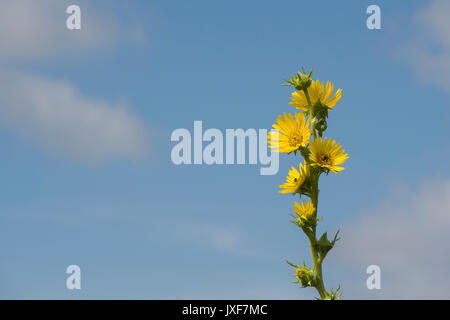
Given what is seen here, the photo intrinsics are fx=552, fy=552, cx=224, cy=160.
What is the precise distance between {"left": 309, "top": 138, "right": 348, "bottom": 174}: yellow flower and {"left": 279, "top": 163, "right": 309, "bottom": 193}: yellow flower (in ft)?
0.60

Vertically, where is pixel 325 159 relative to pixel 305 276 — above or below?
above

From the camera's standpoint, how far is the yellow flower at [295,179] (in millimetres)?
6363

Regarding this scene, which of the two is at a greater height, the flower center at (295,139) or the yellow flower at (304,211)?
the flower center at (295,139)

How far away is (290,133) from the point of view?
642 centimetres

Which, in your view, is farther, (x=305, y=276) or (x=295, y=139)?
(x=295, y=139)

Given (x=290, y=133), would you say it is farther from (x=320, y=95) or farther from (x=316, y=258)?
(x=316, y=258)

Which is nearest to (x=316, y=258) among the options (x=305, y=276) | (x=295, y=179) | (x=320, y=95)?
(x=305, y=276)

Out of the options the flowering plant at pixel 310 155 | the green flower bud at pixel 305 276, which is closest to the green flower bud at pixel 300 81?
the flowering plant at pixel 310 155

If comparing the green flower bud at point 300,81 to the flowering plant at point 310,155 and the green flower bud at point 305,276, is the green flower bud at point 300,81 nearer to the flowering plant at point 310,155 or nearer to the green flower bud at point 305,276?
the flowering plant at point 310,155

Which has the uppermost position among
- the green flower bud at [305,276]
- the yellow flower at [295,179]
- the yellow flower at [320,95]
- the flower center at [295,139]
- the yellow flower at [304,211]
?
→ the yellow flower at [320,95]

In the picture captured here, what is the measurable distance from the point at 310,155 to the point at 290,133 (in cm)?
35

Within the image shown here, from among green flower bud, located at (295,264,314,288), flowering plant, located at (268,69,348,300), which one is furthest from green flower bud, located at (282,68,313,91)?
green flower bud, located at (295,264,314,288)

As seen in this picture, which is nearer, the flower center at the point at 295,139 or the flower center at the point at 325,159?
the flower center at the point at 325,159
